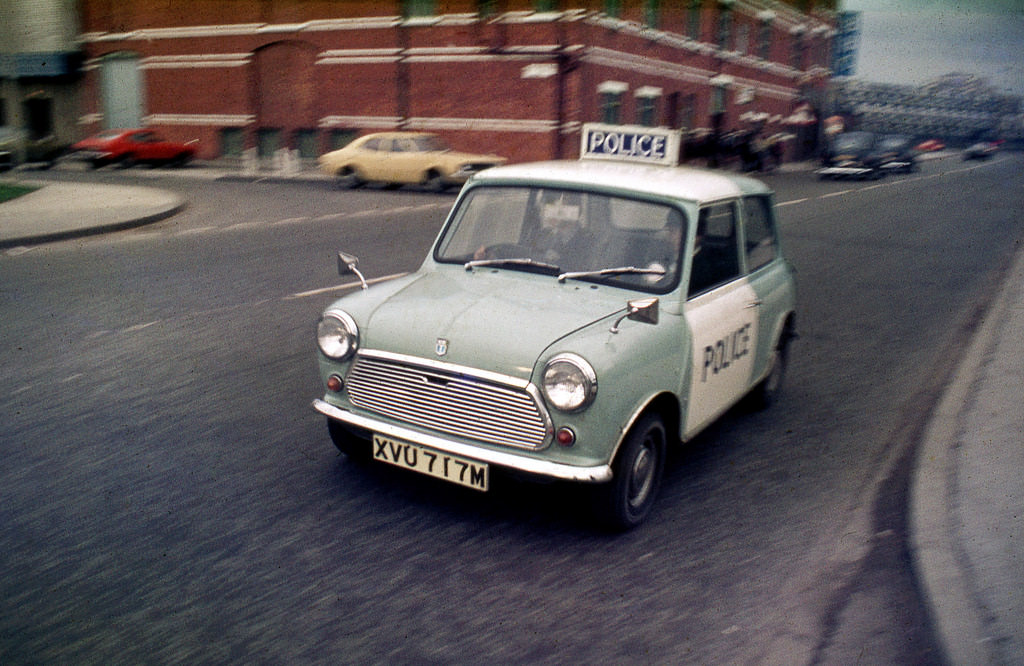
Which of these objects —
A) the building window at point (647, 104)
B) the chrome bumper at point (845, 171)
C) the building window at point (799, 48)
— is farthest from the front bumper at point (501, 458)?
the building window at point (799, 48)

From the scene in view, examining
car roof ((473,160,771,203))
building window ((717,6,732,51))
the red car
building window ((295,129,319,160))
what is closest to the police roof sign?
car roof ((473,160,771,203))

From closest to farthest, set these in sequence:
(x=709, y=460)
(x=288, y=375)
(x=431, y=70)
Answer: (x=709, y=460) → (x=288, y=375) → (x=431, y=70)

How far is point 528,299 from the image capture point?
4.39 metres

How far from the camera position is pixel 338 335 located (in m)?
4.34

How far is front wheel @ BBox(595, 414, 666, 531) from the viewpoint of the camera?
405 centimetres

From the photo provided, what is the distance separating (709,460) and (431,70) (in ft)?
91.9

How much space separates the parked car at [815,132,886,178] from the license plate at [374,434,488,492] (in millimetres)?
33584

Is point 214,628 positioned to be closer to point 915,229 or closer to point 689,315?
point 689,315

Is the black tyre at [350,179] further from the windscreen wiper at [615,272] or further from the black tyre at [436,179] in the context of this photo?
the windscreen wiper at [615,272]

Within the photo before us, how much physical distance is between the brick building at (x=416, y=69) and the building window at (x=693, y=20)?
0.09 metres

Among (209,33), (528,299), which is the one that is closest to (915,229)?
(528,299)

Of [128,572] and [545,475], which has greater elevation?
[545,475]

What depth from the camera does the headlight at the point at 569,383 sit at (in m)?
3.78

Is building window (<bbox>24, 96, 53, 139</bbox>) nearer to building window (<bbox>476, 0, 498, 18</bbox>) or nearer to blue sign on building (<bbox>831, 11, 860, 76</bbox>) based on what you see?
building window (<bbox>476, 0, 498, 18</bbox>)
